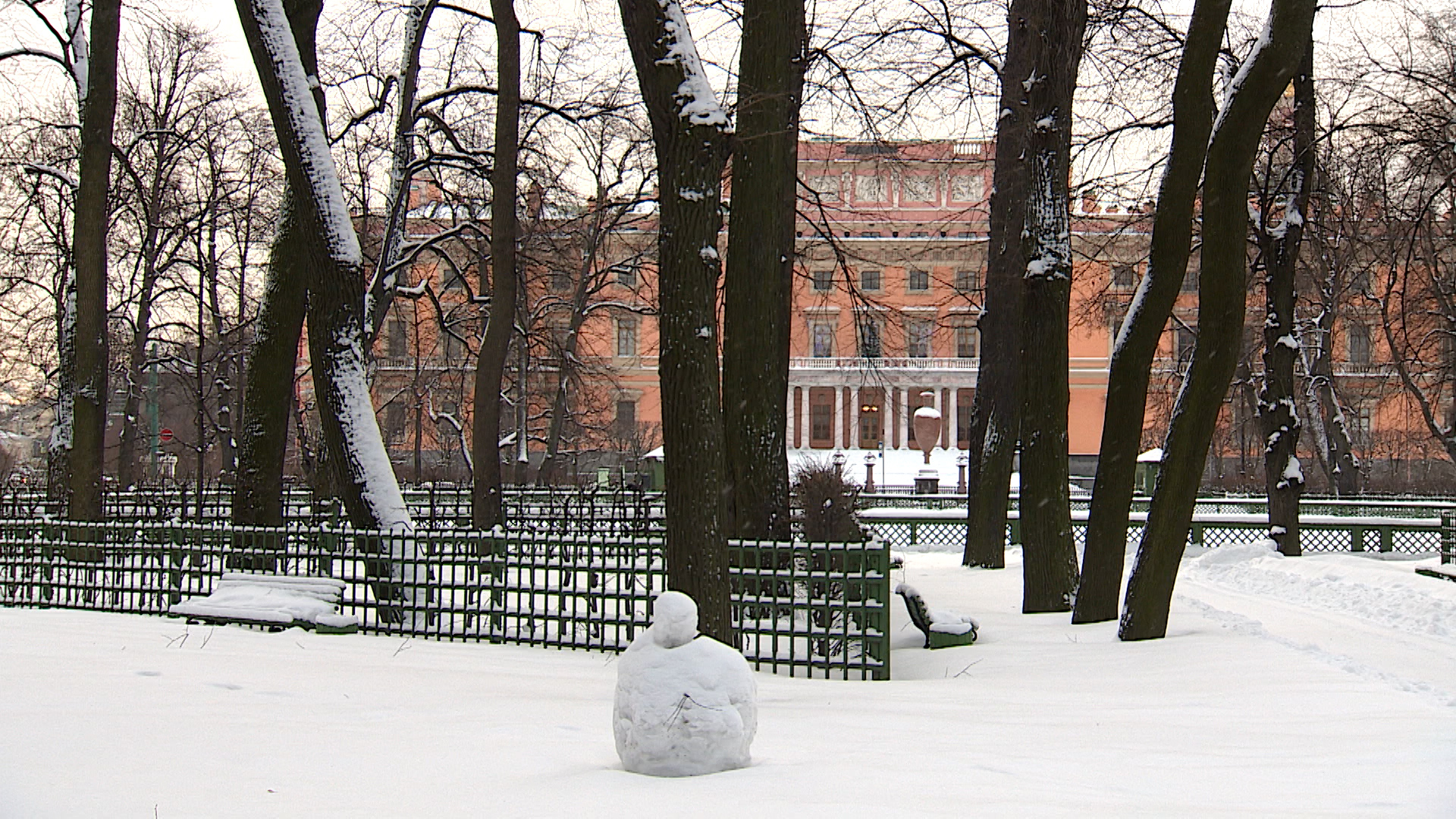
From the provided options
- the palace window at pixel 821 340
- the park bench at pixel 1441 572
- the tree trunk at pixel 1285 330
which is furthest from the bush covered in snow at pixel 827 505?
the palace window at pixel 821 340

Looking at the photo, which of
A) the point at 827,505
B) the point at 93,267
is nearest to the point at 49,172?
the point at 93,267

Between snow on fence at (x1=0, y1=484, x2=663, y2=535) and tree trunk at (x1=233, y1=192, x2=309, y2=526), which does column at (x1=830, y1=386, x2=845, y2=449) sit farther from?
tree trunk at (x1=233, y1=192, x2=309, y2=526)

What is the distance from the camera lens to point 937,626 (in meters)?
9.78

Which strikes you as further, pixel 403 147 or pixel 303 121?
pixel 403 147

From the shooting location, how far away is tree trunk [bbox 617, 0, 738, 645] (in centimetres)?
749

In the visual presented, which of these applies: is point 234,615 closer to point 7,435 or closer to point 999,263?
point 999,263

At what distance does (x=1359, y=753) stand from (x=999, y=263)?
11831 millimetres

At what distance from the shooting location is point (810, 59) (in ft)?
43.6

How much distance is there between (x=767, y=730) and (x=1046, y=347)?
658 cm

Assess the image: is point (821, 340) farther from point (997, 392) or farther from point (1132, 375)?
point (1132, 375)

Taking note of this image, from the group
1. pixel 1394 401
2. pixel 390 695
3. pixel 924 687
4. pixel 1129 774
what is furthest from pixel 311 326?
pixel 1394 401

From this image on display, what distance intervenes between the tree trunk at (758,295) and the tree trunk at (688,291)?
10.6 feet

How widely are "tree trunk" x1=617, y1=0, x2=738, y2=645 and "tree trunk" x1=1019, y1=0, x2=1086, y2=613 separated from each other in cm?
482

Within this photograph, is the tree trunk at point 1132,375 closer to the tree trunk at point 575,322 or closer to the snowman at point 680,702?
the snowman at point 680,702
